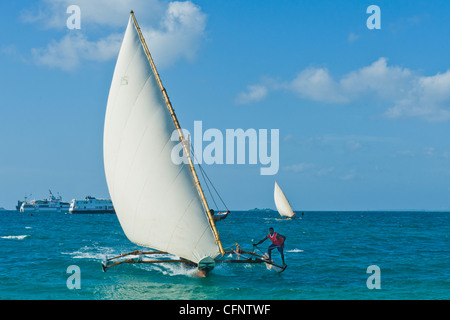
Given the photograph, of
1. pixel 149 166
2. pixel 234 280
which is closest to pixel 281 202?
pixel 234 280

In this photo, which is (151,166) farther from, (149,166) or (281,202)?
(281,202)

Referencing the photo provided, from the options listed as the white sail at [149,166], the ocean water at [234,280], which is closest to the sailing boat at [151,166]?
the white sail at [149,166]

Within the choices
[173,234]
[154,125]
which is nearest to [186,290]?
[173,234]

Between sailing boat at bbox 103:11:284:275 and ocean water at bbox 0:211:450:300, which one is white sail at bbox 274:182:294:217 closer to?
ocean water at bbox 0:211:450:300

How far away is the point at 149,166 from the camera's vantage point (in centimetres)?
2377

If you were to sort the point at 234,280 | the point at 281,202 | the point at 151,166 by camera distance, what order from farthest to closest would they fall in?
the point at 281,202
the point at 234,280
the point at 151,166

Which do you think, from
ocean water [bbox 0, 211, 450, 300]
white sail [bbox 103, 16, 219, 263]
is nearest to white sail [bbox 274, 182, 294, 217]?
ocean water [bbox 0, 211, 450, 300]

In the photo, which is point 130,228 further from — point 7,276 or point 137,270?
point 7,276

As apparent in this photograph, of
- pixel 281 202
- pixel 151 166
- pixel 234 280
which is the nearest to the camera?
pixel 151 166

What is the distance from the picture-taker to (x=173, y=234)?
78.3 feet

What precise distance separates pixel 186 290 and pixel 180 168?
6.37 metres

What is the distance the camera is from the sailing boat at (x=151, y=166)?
77.2ft

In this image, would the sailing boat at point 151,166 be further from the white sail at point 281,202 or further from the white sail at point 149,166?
the white sail at point 281,202

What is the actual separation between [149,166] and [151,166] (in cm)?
11
